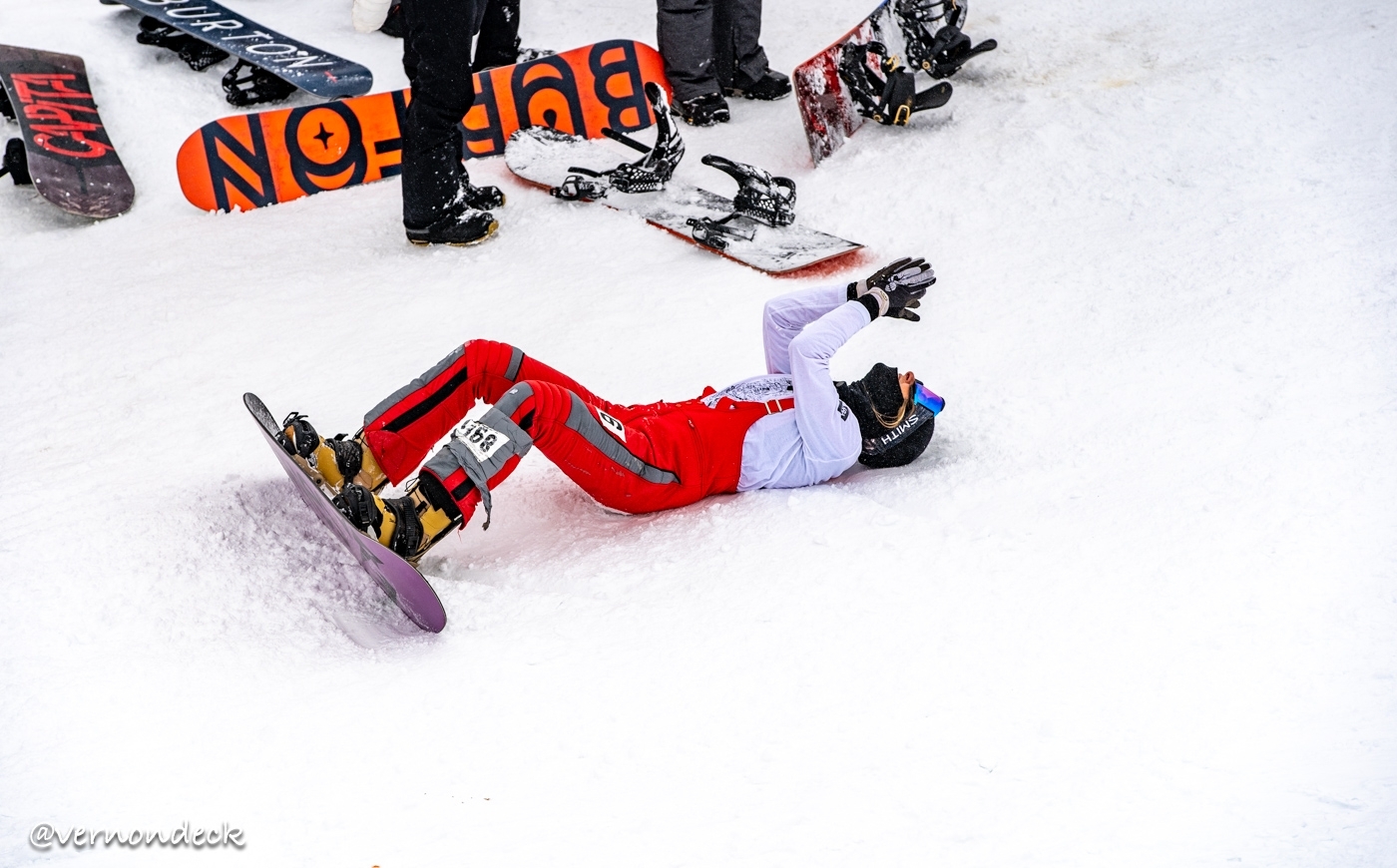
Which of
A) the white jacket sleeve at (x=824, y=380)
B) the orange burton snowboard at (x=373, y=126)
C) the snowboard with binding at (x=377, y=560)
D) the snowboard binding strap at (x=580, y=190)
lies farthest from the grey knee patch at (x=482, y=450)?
the orange burton snowboard at (x=373, y=126)

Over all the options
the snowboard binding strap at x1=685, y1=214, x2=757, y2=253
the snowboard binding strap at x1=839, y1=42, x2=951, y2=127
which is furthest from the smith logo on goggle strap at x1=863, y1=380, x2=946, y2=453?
the snowboard binding strap at x1=839, y1=42, x2=951, y2=127

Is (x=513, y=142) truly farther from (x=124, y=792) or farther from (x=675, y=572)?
(x=124, y=792)

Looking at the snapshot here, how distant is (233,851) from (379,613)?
759 millimetres

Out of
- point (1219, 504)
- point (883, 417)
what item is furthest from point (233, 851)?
point (1219, 504)

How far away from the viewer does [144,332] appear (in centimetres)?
373

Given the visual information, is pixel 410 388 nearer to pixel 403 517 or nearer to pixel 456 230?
pixel 403 517

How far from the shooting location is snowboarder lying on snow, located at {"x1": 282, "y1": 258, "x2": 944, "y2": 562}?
229 cm

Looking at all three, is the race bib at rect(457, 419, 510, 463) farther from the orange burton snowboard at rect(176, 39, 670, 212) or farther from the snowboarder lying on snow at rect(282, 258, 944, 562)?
the orange burton snowboard at rect(176, 39, 670, 212)

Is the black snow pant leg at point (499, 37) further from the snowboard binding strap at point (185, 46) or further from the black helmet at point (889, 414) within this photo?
the black helmet at point (889, 414)

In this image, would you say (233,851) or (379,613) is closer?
(233,851)

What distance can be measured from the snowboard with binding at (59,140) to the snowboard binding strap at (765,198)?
2.66 m

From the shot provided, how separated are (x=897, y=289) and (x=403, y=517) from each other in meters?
1.40

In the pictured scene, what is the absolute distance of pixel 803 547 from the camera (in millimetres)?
2510

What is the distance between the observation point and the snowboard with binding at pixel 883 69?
491 centimetres
